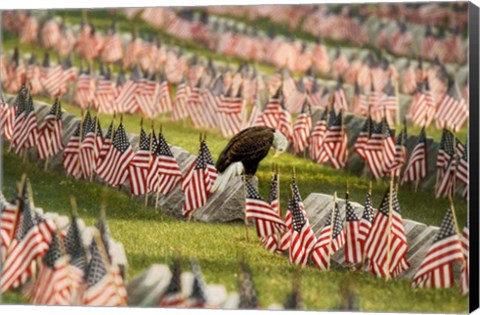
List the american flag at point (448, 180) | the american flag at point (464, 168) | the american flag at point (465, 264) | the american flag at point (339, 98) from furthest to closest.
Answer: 1. the american flag at point (339, 98)
2. the american flag at point (448, 180)
3. the american flag at point (464, 168)
4. the american flag at point (465, 264)

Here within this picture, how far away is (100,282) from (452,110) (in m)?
5.54

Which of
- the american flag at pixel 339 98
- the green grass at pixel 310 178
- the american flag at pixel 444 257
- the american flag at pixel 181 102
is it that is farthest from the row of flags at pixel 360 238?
the american flag at pixel 181 102

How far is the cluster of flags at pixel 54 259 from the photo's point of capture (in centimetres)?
2272

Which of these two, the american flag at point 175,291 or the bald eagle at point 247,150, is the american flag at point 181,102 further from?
the american flag at point 175,291

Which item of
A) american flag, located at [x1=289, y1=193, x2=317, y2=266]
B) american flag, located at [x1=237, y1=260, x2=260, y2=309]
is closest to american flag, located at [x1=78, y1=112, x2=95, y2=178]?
american flag, located at [x1=237, y1=260, x2=260, y2=309]

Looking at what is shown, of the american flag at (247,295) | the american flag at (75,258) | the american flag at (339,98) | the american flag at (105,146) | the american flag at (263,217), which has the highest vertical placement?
the american flag at (339,98)

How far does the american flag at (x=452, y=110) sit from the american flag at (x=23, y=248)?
19.6 ft

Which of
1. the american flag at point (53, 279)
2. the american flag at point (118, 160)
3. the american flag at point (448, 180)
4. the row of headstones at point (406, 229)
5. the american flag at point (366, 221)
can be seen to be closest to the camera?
the american flag at point (448, 180)

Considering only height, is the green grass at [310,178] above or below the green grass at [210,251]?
above

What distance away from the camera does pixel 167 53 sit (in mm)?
23266

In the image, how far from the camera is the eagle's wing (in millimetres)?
22703

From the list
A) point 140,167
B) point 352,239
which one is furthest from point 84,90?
point 352,239

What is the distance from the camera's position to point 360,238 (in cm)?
2197

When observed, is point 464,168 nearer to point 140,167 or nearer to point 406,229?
point 406,229
